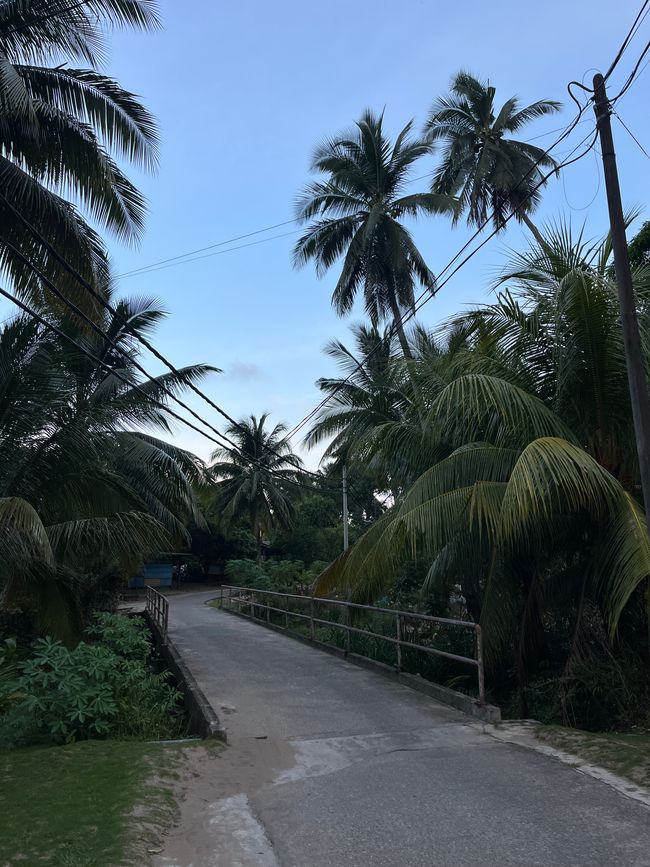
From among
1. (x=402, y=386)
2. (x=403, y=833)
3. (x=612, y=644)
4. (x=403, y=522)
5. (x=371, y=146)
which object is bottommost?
(x=403, y=833)

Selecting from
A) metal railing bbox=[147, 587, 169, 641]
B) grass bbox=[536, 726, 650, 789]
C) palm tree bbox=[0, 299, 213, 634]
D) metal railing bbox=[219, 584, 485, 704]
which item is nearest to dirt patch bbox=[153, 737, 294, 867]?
metal railing bbox=[219, 584, 485, 704]

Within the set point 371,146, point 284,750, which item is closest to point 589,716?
point 284,750

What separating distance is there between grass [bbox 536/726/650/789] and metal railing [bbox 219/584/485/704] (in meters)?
1.14

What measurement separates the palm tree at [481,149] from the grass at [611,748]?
19863 mm

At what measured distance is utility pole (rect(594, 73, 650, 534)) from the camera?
24.7 feet

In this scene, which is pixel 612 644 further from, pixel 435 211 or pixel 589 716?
pixel 435 211

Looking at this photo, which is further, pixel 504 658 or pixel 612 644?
pixel 504 658

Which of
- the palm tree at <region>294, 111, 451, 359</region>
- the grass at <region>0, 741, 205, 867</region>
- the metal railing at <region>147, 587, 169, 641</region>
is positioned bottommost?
the grass at <region>0, 741, 205, 867</region>

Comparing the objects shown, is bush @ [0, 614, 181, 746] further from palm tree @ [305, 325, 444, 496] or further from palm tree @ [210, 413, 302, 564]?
palm tree @ [210, 413, 302, 564]

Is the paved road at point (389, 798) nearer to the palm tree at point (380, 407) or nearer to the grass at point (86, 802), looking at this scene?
the grass at point (86, 802)

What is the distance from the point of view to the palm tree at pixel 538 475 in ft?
28.2

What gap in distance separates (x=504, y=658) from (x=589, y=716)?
10.3ft

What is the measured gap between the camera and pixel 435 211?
79.1 feet

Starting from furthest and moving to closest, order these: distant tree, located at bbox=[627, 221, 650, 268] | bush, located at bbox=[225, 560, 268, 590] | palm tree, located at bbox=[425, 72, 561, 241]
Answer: bush, located at bbox=[225, 560, 268, 590]
palm tree, located at bbox=[425, 72, 561, 241]
distant tree, located at bbox=[627, 221, 650, 268]
